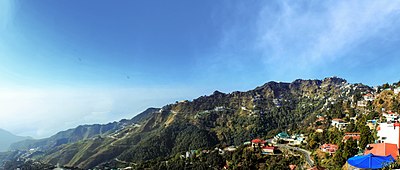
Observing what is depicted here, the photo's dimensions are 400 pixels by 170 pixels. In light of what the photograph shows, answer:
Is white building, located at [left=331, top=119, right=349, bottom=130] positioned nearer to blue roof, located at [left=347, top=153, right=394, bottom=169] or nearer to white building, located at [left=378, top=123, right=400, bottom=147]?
white building, located at [left=378, top=123, right=400, bottom=147]

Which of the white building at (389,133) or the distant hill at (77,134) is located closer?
the white building at (389,133)

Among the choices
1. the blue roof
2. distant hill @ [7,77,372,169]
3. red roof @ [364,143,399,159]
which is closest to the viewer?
the blue roof

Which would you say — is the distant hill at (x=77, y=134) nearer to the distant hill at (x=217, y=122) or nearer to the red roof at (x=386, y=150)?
the distant hill at (x=217, y=122)

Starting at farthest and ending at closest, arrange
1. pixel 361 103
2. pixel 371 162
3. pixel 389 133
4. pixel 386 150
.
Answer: pixel 361 103 → pixel 389 133 → pixel 386 150 → pixel 371 162

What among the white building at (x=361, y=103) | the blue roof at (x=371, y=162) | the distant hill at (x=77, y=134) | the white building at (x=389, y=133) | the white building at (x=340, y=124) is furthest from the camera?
the distant hill at (x=77, y=134)

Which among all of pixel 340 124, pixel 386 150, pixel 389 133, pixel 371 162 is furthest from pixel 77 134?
pixel 371 162

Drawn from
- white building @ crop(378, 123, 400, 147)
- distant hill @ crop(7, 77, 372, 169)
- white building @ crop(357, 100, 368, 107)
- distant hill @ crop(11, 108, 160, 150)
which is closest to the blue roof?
white building @ crop(378, 123, 400, 147)

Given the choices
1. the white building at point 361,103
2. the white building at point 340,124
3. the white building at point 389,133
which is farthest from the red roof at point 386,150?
the white building at point 361,103

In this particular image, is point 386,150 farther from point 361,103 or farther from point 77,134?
point 77,134
